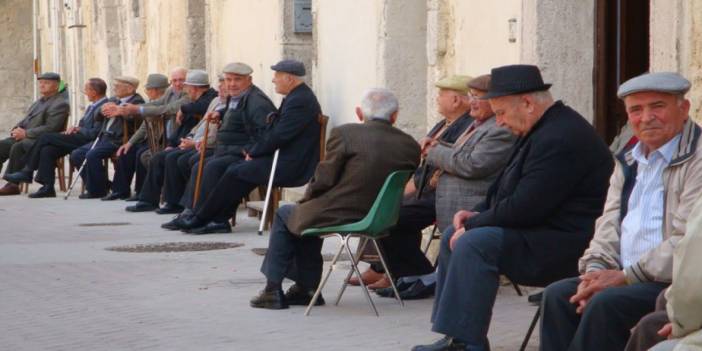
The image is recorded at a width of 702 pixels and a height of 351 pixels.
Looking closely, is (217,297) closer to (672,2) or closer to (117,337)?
(117,337)

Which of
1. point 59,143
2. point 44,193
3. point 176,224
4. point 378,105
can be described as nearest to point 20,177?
point 44,193

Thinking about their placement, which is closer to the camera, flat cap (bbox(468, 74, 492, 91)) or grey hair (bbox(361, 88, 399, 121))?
flat cap (bbox(468, 74, 492, 91))

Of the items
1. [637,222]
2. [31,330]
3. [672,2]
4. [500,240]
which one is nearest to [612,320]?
[637,222]

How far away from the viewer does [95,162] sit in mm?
17047

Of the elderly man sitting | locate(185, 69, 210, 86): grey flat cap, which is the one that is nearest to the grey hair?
the elderly man sitting

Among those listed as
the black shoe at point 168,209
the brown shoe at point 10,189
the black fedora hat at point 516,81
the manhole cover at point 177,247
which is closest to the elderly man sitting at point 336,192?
the black fedora hat at point 516,81

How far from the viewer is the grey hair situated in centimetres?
881

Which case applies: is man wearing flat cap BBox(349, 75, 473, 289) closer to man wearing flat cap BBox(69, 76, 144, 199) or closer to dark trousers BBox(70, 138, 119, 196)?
man wearing flat cap BBox(69, 76, 144, 199)

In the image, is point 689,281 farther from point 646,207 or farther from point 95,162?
point 95,162

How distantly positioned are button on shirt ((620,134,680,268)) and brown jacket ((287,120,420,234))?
8.95 feet

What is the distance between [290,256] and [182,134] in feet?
22.3

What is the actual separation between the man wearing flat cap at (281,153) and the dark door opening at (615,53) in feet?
11.2

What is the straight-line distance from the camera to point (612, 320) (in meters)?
5.46

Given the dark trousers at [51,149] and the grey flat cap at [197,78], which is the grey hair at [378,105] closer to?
the grey flat cap at [197,78]
